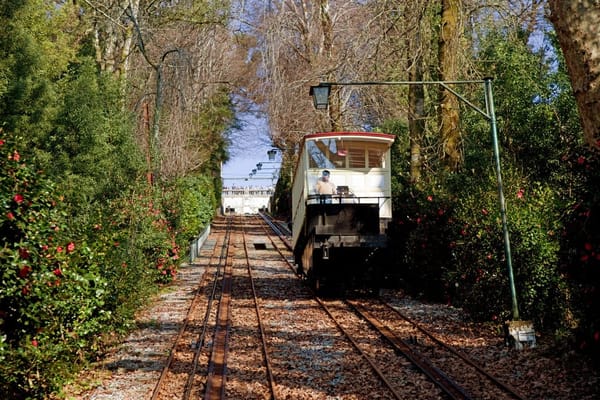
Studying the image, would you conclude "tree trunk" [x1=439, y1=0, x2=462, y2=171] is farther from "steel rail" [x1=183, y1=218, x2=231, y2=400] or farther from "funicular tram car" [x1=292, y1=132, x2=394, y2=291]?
"steel rail" [x1=183, y1=218, x2=231, y2=400]

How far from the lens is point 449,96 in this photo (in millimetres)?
16484

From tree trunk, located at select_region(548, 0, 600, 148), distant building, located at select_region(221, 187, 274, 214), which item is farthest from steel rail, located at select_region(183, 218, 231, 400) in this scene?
distant building, located at select_region(221, 187, 274, 214)

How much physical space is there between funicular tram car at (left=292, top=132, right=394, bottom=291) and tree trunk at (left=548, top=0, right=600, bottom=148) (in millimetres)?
8080

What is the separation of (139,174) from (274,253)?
11.7 meters

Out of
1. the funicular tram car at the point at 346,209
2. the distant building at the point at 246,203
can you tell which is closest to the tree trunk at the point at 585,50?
the funicular tram car at the point at 346,209

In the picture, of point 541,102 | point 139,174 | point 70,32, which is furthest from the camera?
point 70,32

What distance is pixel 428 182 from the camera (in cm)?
1650

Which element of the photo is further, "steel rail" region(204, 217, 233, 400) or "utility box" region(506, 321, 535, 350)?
"utility box" region(506, 321, 535, 350)

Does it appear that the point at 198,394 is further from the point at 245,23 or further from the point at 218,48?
the point at 218,48

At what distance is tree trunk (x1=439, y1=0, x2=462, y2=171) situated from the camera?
15922 millimetres

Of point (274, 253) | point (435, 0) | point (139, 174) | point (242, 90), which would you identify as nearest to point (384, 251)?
point (435, 0)

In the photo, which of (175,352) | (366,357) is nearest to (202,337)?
(175,352)

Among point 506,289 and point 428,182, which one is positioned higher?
point 428,182

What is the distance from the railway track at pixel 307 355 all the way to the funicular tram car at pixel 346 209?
0.80 metres
